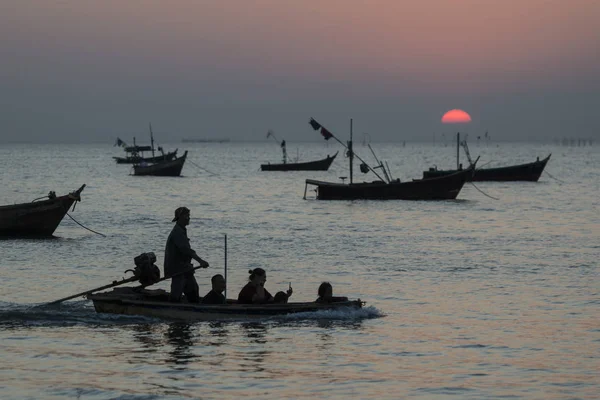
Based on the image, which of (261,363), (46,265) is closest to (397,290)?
(261,363)

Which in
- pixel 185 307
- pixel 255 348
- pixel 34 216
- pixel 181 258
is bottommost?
pixel 255 348

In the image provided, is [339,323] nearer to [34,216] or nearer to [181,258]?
[181,258]

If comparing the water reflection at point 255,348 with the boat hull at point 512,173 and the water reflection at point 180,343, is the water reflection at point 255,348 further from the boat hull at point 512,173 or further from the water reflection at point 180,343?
the boat hull at point 512,173

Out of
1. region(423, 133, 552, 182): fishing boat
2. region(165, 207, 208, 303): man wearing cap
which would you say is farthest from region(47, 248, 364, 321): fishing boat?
region(423, 133, 552, 182): fishing boat

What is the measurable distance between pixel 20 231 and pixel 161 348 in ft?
61.2

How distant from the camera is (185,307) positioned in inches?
627

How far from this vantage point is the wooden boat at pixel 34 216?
31.3 meters

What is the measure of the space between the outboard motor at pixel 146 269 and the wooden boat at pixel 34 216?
14.9 metres

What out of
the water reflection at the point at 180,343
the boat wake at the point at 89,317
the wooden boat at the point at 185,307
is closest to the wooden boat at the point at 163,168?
the boat wake at the point at 89,317

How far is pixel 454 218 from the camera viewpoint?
1745 inches

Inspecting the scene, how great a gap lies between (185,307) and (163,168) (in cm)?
7694

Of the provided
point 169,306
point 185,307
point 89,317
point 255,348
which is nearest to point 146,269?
point 169,306

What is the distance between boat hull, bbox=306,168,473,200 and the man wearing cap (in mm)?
33882

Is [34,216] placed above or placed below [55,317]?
above
